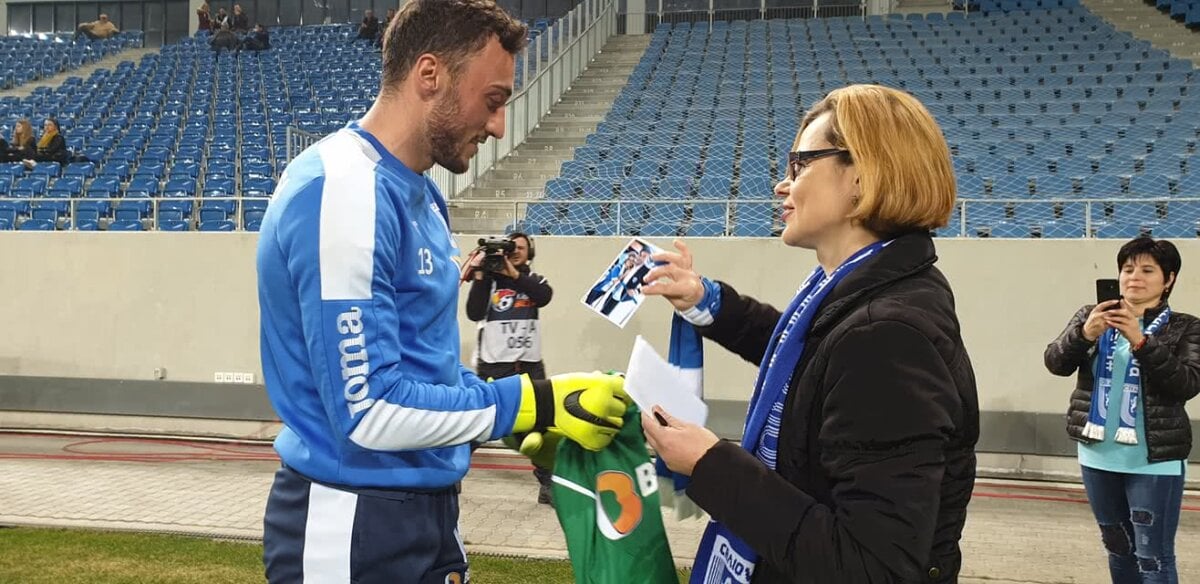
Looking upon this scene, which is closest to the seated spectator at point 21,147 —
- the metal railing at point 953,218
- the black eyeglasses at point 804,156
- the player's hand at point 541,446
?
the metal railing at point 953,218

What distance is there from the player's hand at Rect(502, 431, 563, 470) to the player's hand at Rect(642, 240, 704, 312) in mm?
442

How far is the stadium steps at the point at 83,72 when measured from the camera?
2102 centimetres

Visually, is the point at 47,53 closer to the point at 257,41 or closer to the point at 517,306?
the point at 257,41

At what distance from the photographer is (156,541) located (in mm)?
5867

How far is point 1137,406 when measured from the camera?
4.23m

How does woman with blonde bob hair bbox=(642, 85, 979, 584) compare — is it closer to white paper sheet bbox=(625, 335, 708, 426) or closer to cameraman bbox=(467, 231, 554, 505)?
white paper sheet bbox=(625, 335, 708, 426)

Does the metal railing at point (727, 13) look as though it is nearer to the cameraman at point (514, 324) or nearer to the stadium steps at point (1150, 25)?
the stadium steps at point (1150, 25)

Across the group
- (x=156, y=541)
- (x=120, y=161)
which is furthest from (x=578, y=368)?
(x=120, y=161)

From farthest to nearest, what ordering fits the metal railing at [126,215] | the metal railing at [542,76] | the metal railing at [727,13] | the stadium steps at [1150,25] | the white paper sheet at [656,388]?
1. the metal railing at [727,13]
2. the stadium steps at [1150,25]
3. the metal railing at [542,76]
4. the metal railing at [126,215]
5. the white paper sheet at [656,388]

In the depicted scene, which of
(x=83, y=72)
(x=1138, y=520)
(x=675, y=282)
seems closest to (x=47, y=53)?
(x=83, y=72)

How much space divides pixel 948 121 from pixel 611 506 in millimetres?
12491

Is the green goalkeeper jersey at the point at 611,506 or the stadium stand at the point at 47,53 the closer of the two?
the green goalkeeper jersey at the point at 611,506

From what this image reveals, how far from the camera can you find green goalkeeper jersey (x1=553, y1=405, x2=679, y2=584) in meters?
2.26

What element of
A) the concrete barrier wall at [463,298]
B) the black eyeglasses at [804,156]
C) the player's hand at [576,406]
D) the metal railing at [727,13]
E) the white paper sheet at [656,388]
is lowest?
the concrete barrier wall at [463,298]
